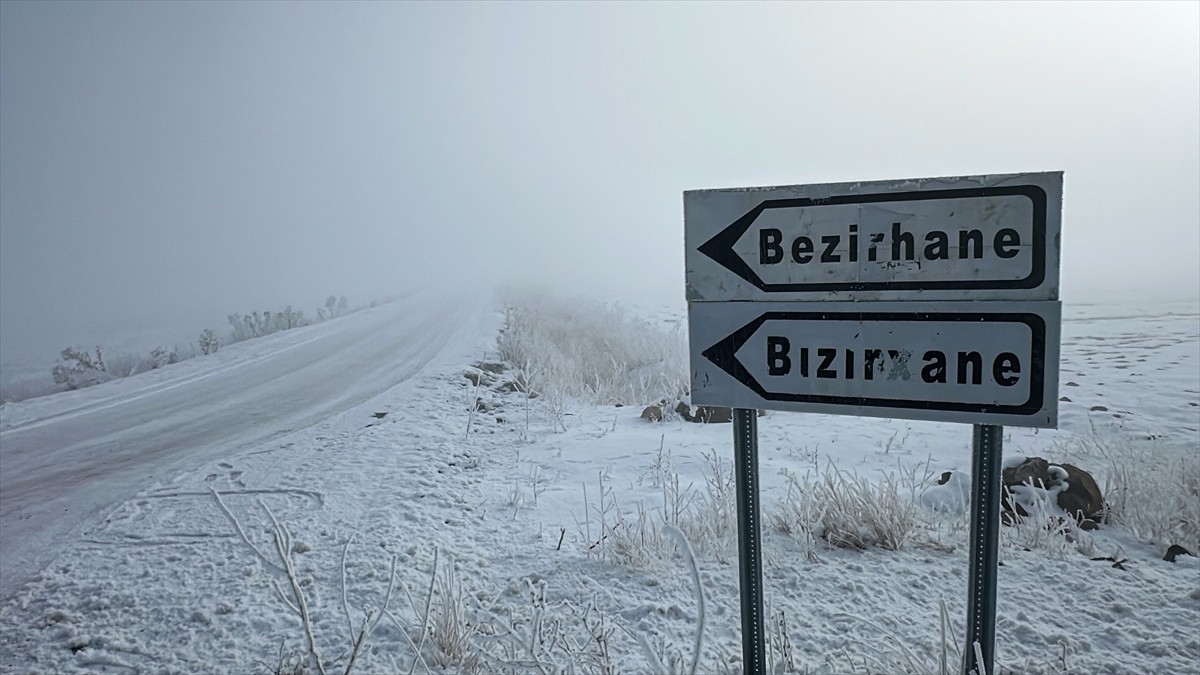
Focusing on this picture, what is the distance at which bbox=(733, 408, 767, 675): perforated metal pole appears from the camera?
213 cm

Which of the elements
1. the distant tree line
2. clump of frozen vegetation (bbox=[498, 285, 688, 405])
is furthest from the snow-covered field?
the distant tree line

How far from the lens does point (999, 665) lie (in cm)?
239

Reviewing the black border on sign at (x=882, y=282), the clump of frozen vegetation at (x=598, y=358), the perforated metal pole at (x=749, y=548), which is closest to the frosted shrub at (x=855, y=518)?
the perforated metal pole at (x=749, y=548)

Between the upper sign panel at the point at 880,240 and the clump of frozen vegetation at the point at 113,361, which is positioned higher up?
the upper sign panel at the point at 880,240

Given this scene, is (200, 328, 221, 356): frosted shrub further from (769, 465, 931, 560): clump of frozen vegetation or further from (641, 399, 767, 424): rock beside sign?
(769, 465, 931, 560): clump of frozen vegetation

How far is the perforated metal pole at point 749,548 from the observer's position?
213cm

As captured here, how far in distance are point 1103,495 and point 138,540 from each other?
610 centimetres

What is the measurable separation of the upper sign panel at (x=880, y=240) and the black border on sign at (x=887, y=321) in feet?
0.19

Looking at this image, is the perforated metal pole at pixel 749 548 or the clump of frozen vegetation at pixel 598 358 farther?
the clump of frozen vegetation at pixel 598 358

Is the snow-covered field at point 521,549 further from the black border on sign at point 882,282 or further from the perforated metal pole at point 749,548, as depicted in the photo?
the black border on sign at point 882,282

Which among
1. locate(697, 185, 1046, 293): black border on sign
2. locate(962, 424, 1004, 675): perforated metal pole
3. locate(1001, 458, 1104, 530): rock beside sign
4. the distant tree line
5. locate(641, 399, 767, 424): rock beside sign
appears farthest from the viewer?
the distant tree line

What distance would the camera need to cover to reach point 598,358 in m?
11.6

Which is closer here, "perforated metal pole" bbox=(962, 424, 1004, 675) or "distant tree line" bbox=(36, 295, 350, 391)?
"perforated metal pole" bbox=(962, 424, 1004, 675)

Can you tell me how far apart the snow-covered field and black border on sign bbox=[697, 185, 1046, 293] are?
1099mm
